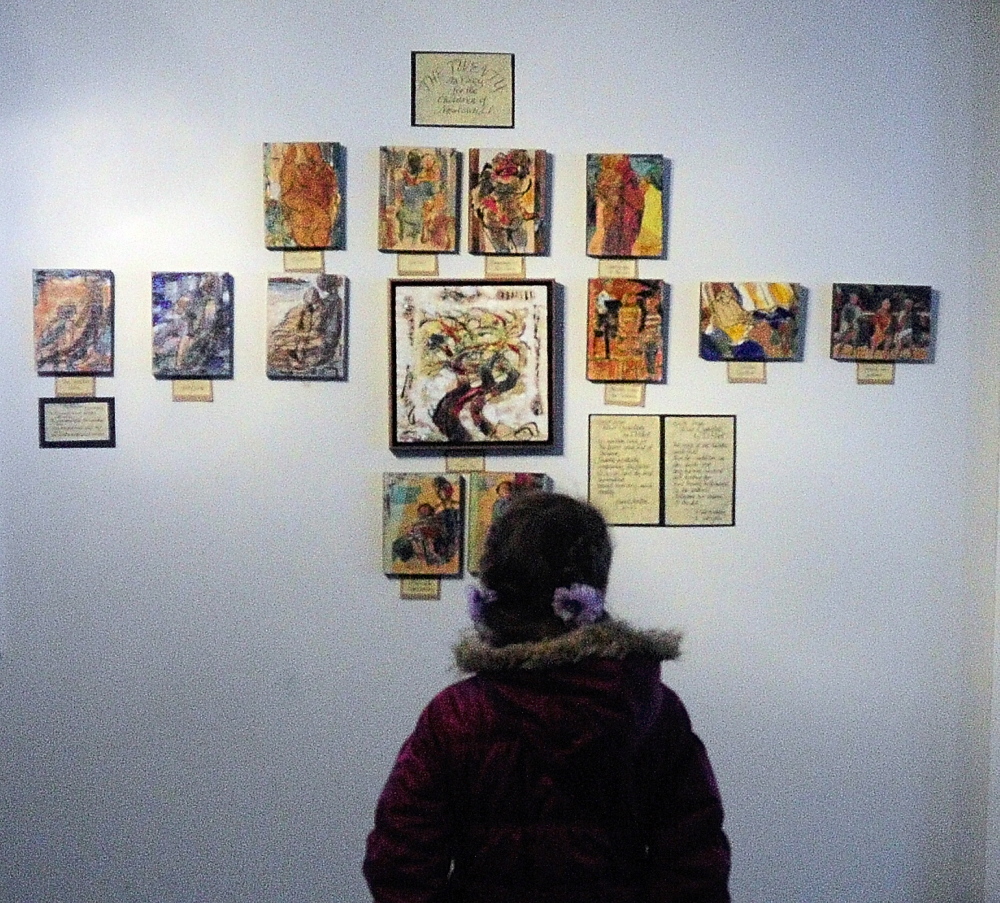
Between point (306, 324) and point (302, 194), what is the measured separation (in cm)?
34

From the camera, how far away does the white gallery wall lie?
107 inches

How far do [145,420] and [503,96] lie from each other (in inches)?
50.6

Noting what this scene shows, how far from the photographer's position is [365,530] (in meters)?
2.75

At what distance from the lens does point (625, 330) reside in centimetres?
272

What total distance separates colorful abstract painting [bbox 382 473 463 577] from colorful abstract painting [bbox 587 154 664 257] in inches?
29.4

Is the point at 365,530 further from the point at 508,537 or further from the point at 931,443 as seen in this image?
the point at 931,443

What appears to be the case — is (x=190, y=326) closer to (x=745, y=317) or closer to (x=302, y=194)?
(x=302, y=194)

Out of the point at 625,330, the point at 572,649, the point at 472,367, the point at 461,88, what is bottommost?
the point at 572,649

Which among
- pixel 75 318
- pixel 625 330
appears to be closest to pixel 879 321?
pixel 625 330

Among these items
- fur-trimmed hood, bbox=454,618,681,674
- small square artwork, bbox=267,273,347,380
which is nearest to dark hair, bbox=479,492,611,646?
fur-trimmed hood, bbox=454,618,681,674

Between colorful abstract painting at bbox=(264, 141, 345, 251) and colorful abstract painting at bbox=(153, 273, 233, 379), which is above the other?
colorful abstract painting at bbox=(264, 141, 345, 251)

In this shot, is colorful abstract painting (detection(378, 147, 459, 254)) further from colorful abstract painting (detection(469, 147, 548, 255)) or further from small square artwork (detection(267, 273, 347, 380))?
small square artwork (detection(267, 273, 347, 380))

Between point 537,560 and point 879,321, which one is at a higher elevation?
point 879,321

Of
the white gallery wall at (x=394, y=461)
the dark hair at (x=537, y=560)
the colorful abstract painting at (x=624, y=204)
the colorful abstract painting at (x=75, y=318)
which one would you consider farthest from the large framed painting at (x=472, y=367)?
the dark hair at (x=537, y=560)
